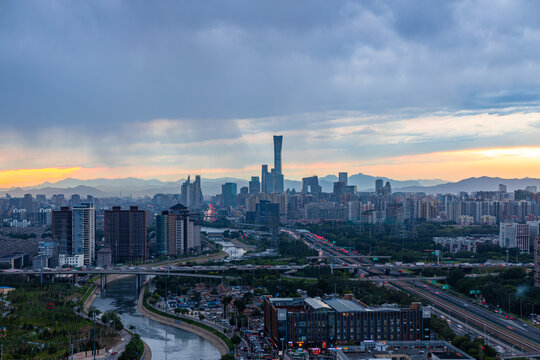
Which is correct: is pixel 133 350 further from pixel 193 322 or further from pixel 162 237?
pixel 162 237

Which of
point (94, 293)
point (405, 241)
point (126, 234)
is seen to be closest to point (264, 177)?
point (405, 241)

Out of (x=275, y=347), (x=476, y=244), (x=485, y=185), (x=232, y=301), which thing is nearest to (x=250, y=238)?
(x=476, y=244)

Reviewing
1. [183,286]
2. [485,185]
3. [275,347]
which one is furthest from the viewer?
[485,185]

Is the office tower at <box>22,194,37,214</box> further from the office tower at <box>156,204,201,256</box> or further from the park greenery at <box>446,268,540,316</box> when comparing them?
the park greenery at <box>446,268,540,316</box>

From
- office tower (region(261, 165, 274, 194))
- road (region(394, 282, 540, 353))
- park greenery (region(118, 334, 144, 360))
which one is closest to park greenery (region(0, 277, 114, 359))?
park greenery (region(118, 334, 144, 360))

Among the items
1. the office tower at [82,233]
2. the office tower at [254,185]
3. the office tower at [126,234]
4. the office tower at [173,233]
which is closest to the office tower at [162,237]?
the office tower at [173,233]

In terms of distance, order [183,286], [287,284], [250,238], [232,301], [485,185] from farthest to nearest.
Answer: [485,185] → [250,238] → [183,286] → [287,284] → [232,301]

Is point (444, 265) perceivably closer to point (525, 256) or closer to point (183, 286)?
point (525, 256)
